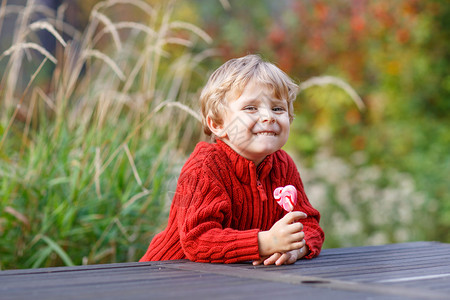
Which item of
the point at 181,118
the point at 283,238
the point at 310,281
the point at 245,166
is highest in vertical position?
the point at 181,118

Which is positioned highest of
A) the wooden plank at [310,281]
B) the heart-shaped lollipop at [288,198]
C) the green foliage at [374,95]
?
the green foliage at [374,95]

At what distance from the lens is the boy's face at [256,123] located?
2.03 metres

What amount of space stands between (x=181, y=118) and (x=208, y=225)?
1.31 metres

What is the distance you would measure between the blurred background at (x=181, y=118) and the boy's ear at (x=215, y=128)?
0.07 m

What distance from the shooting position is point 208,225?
6.15 feet

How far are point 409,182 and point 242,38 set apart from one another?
2.97 meters

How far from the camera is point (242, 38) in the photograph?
7711 millimetres

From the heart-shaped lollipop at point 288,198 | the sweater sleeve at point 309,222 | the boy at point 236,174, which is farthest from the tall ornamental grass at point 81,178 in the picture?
the heart-shaped lollipop at point 288,198

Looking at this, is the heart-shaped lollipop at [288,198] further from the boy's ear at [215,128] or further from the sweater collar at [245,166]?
the boy's ear at [215,128]

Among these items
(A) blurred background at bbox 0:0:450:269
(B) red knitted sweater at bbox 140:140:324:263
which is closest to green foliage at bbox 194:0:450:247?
(A) blurred background at bbox 0:0:450:269

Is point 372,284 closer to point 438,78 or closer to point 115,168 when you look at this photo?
point 115,168

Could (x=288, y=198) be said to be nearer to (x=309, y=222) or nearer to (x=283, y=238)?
(x=283, y=238)

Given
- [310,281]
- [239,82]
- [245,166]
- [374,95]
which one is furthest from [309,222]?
[374,95]

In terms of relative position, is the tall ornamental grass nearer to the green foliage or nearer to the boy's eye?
the boy's eye
